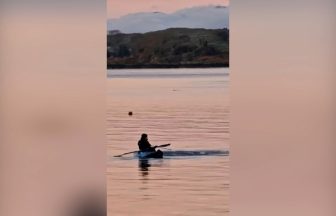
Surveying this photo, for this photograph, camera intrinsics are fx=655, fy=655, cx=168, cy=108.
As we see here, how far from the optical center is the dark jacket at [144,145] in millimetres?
1899

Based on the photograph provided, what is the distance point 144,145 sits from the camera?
6.23 feet

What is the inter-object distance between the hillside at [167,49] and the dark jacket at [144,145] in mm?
218

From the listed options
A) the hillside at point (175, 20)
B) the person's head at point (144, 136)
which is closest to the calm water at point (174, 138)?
the person's head at point (144, 136)

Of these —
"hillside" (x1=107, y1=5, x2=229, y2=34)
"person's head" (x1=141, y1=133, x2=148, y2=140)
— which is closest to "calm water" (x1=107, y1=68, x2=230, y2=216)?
"person's head" (x1=141, y1=133, x2=148, y2=140)

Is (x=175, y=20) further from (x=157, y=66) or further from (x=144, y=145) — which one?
(x=144, y=145)

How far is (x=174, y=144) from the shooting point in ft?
6.23

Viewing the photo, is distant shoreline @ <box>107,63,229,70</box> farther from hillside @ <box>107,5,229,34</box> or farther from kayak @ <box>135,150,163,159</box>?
kayak @ <box>135,150,163,159</box>

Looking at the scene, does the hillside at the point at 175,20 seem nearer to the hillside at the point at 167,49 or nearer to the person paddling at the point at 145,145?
the hillside at the point at 167,49

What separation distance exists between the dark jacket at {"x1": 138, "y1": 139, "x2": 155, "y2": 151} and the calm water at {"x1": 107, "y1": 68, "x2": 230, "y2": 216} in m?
0.01

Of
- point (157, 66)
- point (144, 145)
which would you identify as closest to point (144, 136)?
point (144, 145)

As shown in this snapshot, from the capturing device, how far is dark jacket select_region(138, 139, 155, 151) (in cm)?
190
